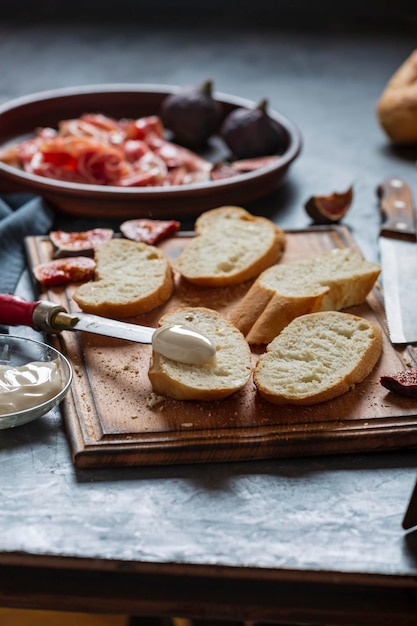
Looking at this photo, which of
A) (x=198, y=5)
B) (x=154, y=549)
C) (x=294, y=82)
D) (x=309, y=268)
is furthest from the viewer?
(x=198, y=5)

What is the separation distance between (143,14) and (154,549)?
4181 mm

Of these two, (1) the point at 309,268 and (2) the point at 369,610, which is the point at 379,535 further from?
(1) the point at 309,268

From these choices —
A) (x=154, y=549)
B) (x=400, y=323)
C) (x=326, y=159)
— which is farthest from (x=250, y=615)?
(x=326, y=159)

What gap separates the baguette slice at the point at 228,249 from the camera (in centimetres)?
252

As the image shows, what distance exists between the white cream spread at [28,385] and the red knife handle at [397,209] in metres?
1.35

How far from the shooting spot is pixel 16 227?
2.80m

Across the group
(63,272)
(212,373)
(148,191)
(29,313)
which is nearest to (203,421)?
(212,373)

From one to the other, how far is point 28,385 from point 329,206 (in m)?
1.46

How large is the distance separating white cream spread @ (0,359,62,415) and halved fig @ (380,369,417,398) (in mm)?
768

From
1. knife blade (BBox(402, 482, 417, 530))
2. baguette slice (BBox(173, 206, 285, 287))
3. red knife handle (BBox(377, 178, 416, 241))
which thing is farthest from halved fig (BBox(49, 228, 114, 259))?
knife blade (BBox(402, 482, 417, 530))

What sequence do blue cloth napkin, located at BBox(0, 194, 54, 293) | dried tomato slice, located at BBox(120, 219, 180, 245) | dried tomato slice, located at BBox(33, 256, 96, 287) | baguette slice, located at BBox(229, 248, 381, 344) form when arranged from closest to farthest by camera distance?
1. baguette slice, located at BBox(229, 248, 381, 344)
2. dried tomato slice, located at BBox(33, 256, 96, 287)
3. blue cloth napkin, located at BBox(0, 194, 54, 293)
4. dried tomato slice, located at BBox(120, 219, 180, 245)

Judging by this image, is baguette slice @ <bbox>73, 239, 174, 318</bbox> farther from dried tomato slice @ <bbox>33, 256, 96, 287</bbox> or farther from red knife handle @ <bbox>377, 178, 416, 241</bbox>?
red knife handle @ <bbox>377, 178, 416, 241</bbox>

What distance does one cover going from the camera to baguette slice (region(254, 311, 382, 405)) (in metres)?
1.98

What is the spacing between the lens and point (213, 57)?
4719 mm
